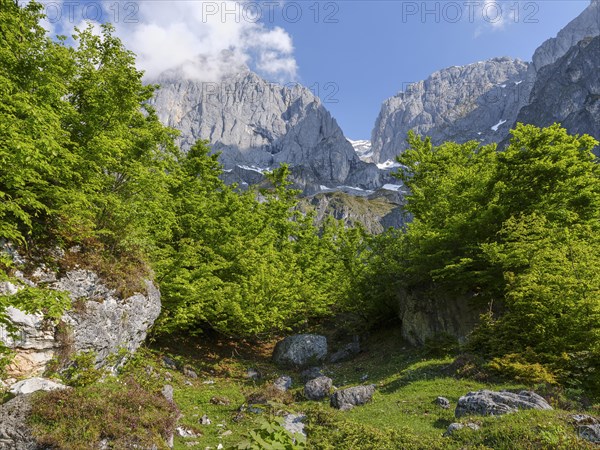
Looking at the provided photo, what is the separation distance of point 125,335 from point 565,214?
21.9 meters

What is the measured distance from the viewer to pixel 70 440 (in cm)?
822

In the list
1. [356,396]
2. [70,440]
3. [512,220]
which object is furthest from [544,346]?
[70,440]

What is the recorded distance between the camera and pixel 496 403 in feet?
36.7

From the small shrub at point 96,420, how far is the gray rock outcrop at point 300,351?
→ 14.7 metres

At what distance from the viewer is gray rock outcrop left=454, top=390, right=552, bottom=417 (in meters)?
10.8

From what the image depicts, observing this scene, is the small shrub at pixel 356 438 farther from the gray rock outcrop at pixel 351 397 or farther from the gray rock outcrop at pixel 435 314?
the gray rock outcrop at pixel 435 314

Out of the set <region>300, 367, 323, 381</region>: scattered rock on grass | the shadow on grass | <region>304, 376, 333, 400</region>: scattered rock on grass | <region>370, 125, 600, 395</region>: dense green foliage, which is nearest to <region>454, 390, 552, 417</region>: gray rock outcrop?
<region>370, 125, 600, 395</region>: dense green foliage

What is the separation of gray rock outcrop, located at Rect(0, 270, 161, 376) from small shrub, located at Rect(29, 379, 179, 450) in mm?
2254

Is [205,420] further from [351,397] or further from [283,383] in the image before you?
[283,383]

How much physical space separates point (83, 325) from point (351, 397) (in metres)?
10.4

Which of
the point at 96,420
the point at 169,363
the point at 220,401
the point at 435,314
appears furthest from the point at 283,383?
the point at 96,420

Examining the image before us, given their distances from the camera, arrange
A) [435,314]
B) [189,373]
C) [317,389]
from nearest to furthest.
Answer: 1. [317,389]
2. [189,373]
3. [435,314]

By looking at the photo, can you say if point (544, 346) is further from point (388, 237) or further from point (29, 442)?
point (29, 442)

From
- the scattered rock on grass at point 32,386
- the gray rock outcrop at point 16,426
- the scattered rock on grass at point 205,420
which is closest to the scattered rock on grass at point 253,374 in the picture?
the scattered rock on grass at point 205,420
